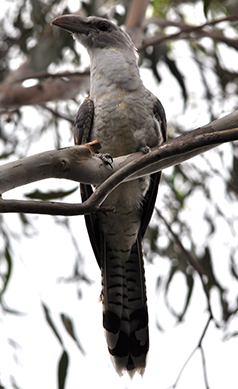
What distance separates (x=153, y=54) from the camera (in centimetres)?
453

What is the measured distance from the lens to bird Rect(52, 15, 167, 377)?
2613 mm

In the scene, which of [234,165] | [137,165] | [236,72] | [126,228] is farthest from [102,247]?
[236,72]

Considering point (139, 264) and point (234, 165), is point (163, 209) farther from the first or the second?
point (139, 264)

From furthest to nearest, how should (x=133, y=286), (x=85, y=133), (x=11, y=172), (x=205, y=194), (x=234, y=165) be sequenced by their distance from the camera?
(x=205, y=194) → (x=234, y=165) → (x=133, y=286) → (x=85, y=133) → (x=11, y=172)

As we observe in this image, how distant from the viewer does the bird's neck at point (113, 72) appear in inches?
106

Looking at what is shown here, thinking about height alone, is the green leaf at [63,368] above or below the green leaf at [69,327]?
below

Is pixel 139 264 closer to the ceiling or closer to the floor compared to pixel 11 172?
closer to the ceiling

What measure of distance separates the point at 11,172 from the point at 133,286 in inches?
65.4

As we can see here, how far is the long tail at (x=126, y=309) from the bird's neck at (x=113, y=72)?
1.09 metres

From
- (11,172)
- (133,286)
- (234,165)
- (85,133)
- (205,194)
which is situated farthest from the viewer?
(205,194)

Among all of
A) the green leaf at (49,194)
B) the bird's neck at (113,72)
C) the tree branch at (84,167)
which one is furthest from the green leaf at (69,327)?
the tree branch at (84,167)

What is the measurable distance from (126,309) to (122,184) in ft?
2.77

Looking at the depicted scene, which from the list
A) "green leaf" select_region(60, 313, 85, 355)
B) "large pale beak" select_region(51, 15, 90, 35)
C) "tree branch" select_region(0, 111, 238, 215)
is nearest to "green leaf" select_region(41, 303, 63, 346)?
"green leaf" select_region(60, 313, 85, 355)

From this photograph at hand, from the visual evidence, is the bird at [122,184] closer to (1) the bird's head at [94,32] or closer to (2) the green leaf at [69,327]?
(1) the bird's head at [94,32]
